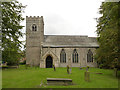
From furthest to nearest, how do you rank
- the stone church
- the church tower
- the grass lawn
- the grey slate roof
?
the grey slate roof → the church tower → the stone church → the grass lawn

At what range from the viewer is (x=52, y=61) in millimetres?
27438

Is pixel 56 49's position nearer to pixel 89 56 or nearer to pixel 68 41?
pixel 68 41

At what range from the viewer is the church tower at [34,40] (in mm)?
28375

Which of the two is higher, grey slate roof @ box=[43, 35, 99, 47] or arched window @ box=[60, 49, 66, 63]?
grey slate roof @ box=[43, 35, 99, 47]

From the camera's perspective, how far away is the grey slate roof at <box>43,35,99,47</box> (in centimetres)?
2875

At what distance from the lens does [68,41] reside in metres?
30.2

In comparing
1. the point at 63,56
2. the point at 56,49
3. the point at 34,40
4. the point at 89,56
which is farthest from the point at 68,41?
the point at 34,40

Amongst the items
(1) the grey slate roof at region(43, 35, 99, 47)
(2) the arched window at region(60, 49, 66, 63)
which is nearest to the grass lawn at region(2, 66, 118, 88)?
(2) the arched window at region(60, 49, 66, 63)

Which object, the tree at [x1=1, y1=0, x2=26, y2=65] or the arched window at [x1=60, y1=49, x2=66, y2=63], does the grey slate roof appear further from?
the tree at [x1=1, y1=0, x2=26, y2=65]

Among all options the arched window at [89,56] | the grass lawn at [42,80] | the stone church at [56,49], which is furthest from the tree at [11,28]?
the arched window at [89,56]

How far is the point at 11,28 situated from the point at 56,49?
15.5 meters

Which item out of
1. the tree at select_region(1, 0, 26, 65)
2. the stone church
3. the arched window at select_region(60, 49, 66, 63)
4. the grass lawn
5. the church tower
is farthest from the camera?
the church tower

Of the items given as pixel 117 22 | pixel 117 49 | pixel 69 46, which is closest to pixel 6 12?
pixel 117 22

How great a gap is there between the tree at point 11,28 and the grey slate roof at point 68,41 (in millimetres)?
13622
